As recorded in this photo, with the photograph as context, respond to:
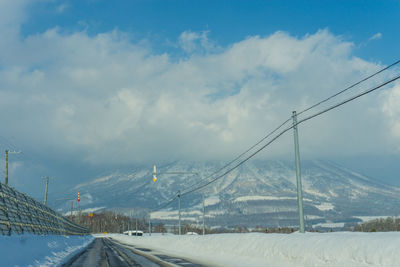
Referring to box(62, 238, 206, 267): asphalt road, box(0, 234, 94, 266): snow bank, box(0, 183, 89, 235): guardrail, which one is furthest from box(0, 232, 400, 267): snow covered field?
box(62, 238, 206, 267): asphalt road

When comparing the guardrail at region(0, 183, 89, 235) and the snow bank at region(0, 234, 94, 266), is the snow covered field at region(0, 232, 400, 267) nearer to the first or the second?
the snow bank at region(0, 234, 94, 266)

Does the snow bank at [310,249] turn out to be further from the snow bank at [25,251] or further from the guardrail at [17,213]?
the guardrail at [17,213]

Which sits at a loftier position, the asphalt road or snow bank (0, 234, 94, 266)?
snow bank (0, 234, 94, 266)

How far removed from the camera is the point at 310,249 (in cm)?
1445

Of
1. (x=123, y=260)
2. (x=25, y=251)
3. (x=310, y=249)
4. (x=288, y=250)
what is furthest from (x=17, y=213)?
(x=310, y=249)

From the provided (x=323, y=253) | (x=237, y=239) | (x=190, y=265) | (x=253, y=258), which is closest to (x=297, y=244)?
(x=323, y=253)

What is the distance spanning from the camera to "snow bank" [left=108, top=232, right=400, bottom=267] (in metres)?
11.3

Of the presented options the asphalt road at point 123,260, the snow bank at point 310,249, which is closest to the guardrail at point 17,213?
the asphalt road at point 123,260

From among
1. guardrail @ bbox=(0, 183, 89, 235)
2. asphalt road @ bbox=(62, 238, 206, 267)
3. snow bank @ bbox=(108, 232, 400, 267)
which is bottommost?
asphalt road @ bbox=(62, 238, 206, 267)

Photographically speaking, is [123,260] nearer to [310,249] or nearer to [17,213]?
[17,213]

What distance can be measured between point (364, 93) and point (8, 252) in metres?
16.2

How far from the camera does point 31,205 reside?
25.3m

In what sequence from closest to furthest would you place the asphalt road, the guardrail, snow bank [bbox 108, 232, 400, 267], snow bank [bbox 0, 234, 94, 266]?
snow bank [bbox 108, 232, 400, 267] → snow bank [bbox 0, 234, 94, 266] → the guardrail → the asphalt road

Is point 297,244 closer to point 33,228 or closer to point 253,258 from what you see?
point 253,258
